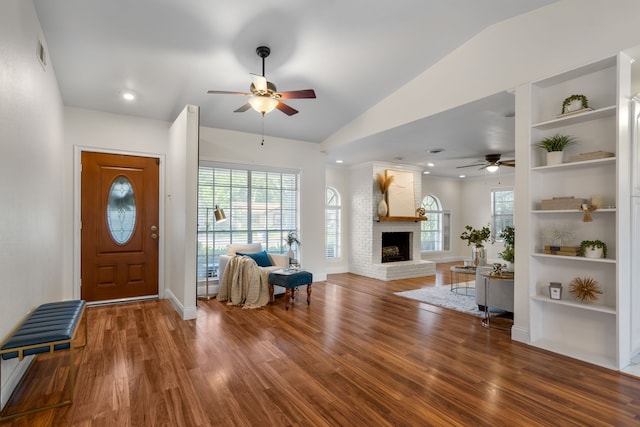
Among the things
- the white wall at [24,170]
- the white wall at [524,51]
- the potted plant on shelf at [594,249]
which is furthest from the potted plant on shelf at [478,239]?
the white wall at [24,170]

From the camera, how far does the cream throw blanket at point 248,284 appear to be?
4.73 metres

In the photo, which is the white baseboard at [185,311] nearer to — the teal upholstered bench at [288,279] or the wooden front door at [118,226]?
the wooden front door at [118,226]

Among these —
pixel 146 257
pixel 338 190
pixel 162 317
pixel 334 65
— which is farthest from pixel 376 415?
pixel 338 190

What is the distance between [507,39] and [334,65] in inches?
74.6

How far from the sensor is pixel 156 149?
4988 millimetres

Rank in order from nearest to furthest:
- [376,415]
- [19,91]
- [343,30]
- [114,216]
A: [376,415] → [19,91] → [343,30] → [114,216]

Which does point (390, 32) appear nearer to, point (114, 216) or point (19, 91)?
point (19, 91)

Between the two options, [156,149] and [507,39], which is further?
[156,149]

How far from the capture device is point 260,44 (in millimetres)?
3438

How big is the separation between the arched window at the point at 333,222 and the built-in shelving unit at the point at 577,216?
15.4 ft

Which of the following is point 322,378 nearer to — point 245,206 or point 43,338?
point 43,338

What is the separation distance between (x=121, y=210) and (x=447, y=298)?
5.26 meters

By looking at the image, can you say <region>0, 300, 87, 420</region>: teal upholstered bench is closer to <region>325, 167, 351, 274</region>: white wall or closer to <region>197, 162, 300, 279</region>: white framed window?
<region>197, 162, 300, 279</region>: white framed window

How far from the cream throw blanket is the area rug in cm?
233
